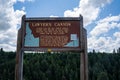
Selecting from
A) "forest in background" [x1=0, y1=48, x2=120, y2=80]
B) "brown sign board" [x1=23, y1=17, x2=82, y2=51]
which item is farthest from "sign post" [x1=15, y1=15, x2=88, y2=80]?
"forest in background" [x1=0, y1=48, x2=120, y2=80]

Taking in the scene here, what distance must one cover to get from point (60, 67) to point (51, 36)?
78.7m

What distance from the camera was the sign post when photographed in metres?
6.12

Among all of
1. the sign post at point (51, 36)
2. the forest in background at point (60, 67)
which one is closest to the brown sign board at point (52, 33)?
the sign post at point (51, 36)

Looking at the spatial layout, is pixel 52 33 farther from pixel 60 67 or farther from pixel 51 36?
pixel 60 67

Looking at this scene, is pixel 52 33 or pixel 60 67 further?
pixel 60 67

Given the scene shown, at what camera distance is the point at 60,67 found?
8425cm

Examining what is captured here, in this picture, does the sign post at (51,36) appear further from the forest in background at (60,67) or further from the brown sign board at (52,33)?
the forest in background at (60,67)

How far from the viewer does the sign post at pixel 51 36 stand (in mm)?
6117

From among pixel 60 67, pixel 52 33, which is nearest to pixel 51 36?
pixel 52 33

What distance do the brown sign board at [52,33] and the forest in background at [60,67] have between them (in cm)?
6323

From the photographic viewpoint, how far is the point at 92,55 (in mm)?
95875

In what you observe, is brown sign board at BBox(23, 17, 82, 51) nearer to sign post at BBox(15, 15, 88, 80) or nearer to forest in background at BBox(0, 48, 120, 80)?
sign post at BBox(15, 15, 88, 80)

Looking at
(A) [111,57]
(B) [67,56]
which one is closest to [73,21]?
(B) [67,56]

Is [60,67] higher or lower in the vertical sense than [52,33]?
lower
